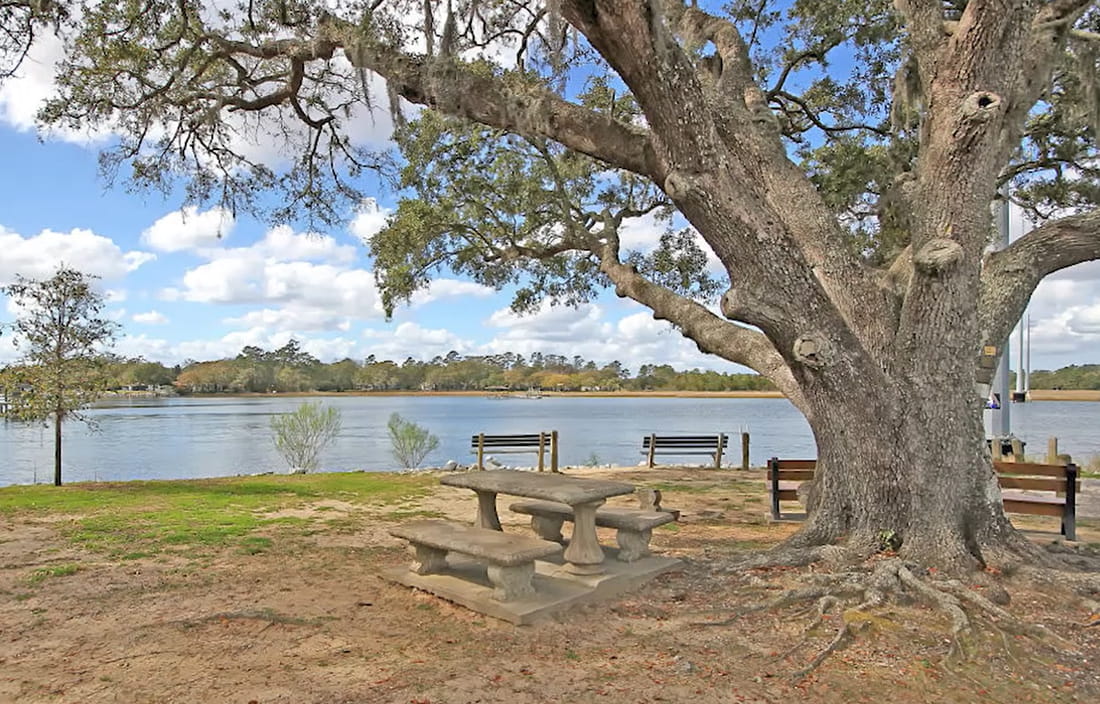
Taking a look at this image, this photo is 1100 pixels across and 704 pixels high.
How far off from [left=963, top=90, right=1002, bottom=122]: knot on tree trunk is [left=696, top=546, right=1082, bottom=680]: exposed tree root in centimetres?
285

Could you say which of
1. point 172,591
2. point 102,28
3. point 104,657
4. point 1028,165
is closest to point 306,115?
point 102,28

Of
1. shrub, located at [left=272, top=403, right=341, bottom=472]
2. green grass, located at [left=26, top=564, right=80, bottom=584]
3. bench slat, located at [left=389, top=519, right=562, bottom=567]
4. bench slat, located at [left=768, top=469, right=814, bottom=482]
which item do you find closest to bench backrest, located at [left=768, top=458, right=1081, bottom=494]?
bench slat, located at [left=768, top=469, right=814, bottom=482]

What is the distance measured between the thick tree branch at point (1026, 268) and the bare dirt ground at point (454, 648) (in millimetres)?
1881

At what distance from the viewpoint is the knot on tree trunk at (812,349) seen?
4359 millimetres

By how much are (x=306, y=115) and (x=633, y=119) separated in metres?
4.09

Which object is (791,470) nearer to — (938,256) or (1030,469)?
(1030,469)

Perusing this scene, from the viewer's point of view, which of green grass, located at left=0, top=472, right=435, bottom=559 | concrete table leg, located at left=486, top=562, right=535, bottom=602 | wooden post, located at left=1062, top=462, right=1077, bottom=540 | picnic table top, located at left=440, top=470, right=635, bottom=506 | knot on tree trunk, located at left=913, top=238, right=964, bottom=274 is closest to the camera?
concrete table leg, located at left=486, top=562, right=535, bottom=602

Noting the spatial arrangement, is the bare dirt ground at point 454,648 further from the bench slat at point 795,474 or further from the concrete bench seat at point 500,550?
the bench slat at point 795,474

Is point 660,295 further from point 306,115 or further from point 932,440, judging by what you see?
point 306,115

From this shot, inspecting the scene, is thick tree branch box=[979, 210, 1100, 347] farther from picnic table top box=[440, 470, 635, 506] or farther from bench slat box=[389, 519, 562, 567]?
bench slat box=[389, 519, 562, 567]

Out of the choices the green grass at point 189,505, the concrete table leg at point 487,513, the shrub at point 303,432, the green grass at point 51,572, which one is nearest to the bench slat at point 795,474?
the concrete table leg at point 487,513

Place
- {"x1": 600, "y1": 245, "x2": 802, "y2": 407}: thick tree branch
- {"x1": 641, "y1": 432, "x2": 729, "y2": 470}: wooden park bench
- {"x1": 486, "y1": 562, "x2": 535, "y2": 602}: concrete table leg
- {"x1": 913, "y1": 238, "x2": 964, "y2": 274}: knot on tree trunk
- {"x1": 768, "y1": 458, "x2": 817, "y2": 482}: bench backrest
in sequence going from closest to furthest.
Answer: {"x1": 486, "y1": 562, "x2": 535, "y2": 602}: concrete table leg → {"x1": 913, "y1": 238, "x2": 964, "y2": 274}: knot on tree trunk → {"x1": 600, "y1": 245, "x2": 802, "y2": 407}: thick tree branch → {"x1": 768, "y1": 458, "x2": 817, "y2": 482}: bench backrest → {"x1": 641, "y1": 432, "x2": 729, "y2": 470}: wooden park bench

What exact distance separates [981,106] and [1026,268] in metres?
1.31

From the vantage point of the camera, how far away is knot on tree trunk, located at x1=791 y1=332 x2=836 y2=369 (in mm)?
4359
